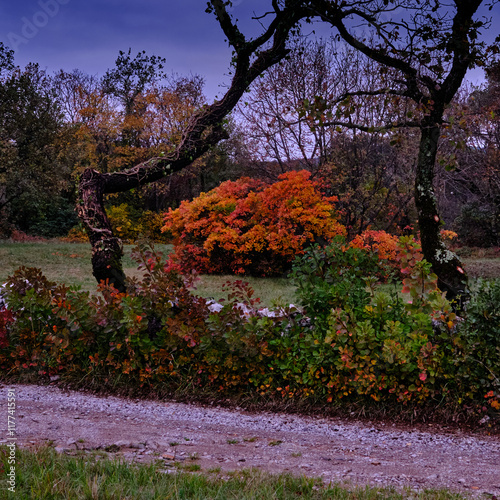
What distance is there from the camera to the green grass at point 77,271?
9512 millimetres

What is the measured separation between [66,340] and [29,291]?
76 cm

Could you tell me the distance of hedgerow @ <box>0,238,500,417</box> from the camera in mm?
3975

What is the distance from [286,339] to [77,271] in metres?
9.76

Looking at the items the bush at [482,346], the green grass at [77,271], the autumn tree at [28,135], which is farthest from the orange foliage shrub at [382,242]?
the autumn tree at [28,135]

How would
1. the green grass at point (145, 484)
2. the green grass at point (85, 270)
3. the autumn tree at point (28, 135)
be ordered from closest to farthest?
the green grass at point (145, 484)
the green grass at point (85, 270)
the autumn tree at point (28, 135)

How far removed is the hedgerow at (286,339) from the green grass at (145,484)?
4.98 feet

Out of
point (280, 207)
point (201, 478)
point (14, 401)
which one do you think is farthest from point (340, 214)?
point (201, 478)

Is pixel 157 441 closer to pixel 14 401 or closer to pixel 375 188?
pixel 14 401

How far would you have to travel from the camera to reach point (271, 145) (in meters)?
13.0

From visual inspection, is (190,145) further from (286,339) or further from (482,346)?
(482,346)

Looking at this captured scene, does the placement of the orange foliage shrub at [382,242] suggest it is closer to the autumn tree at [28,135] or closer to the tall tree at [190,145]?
the tall tree at [190,145]

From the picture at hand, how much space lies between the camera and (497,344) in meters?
3.86

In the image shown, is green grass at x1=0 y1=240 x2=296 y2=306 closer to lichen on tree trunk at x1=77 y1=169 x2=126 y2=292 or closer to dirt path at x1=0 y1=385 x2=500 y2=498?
lichen on tree trunk at x1=77 y1=169 x2=126 y2=292

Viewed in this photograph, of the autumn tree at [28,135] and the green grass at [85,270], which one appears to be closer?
the green grass at [85,270]
